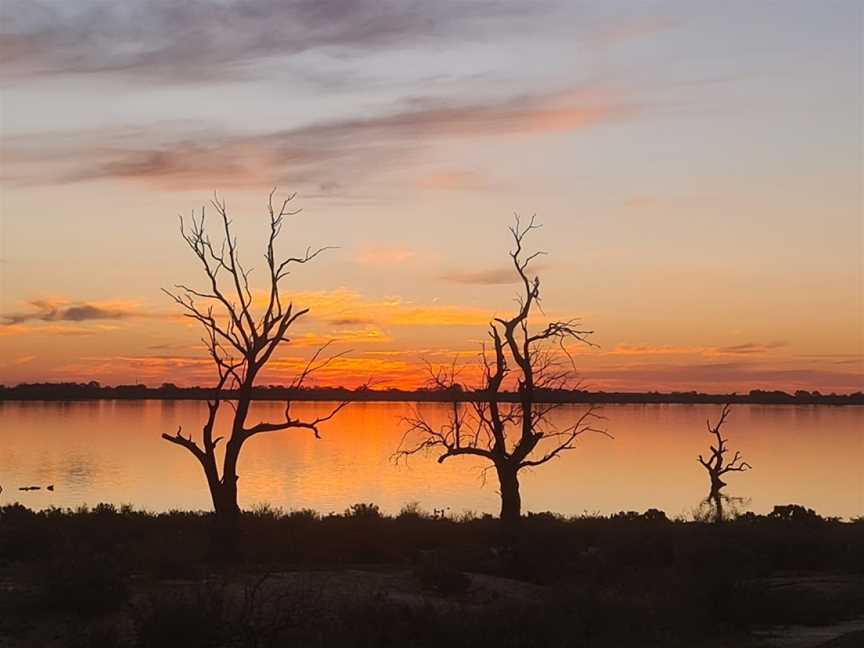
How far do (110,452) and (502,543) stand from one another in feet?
225

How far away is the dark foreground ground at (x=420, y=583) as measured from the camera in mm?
14422

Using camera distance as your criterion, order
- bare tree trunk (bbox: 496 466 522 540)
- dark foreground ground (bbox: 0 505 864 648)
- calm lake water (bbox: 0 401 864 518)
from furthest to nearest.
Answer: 1. calm lake water (bbox: 0 401 864 518)
2. bare tree trunk (bbox: 496 466 522 540)
3. dark foreground ground (bbox: 0 505 864 648)

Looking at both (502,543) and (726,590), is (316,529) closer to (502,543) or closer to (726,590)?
(502,543)

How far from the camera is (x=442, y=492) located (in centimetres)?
5947

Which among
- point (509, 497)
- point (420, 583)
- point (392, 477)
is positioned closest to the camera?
point (420, 583)

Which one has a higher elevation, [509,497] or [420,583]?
[509,497]

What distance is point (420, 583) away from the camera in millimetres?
19516

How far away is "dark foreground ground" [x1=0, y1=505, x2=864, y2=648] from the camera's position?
14422mm

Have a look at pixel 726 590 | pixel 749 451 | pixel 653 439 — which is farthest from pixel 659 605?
pixel 653 439

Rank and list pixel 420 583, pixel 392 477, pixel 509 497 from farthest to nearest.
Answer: pixel 392 477, pixel 509 497, pixel 420 583

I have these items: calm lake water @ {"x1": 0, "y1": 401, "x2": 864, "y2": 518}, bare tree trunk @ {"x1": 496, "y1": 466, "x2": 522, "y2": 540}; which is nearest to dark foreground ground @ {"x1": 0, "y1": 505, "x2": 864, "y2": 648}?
bare tree trunk @ {"x1": 496, "y1": 466, "x2": 522, "y2": 540}

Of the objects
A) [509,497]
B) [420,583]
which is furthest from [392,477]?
[420,583]

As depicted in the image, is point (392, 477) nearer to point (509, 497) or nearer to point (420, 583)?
point (509, 497)

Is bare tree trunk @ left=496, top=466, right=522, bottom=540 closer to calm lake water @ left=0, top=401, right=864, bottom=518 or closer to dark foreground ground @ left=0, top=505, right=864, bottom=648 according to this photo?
dark foreground ground @ left=0, top=505, right=864, bottom=648
